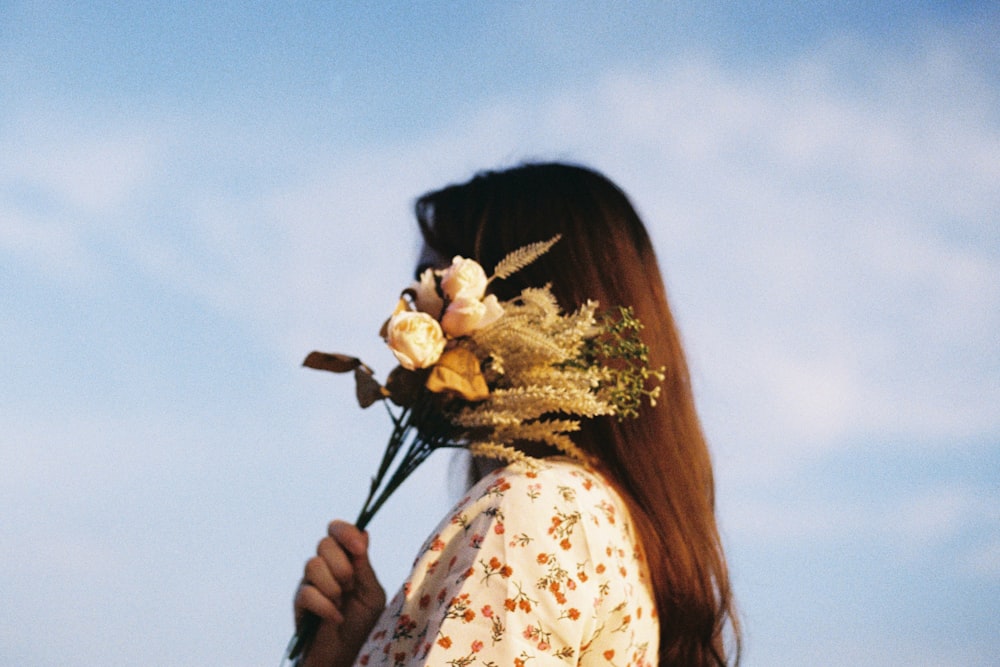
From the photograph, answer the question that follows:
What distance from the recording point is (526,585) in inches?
85.0

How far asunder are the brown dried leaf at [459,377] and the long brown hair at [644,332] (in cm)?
31

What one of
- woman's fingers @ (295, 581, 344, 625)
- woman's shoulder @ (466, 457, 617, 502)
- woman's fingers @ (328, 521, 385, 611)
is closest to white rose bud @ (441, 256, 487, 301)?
woman's shoulder @ (466, 457, 617, 502)

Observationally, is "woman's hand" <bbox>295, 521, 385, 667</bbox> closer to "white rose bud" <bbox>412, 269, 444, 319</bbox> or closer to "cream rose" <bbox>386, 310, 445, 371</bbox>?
"cream rose" <bbox>386, 310, 445, 371</bbox>

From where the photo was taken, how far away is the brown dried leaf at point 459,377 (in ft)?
7.75

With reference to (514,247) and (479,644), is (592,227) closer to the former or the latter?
(514,247)

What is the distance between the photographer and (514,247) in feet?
8.96

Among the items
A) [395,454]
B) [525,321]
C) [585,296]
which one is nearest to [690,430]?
[585,296]

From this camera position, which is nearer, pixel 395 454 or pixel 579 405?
pixel 579 405

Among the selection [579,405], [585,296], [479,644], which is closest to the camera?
[479,644]

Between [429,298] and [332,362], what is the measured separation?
295mm

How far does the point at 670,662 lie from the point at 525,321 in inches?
39.4

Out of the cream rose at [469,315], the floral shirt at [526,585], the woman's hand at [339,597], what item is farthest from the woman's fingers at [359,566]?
the cream rose at [469,315]

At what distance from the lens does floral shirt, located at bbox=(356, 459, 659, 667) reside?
2125mm

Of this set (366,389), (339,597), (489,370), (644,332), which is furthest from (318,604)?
(644,332)
